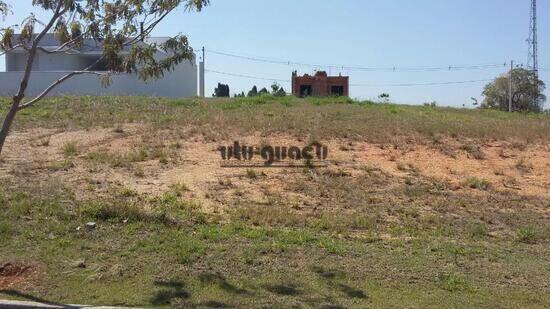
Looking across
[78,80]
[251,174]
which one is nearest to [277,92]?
[78,80]

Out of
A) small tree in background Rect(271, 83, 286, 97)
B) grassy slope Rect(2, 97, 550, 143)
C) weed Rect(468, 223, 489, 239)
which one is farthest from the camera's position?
small tree in background Rect(271, 83, 286, 97)

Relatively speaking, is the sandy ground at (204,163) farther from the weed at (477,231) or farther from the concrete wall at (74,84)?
the concrete wall at (74,84)

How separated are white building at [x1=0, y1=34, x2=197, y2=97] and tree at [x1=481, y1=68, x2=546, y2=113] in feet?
102

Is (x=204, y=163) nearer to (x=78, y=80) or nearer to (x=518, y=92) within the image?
(x=78, y=80)

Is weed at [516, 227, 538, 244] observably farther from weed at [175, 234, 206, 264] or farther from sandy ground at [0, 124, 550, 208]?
weed at [175, 234, 206, 264]

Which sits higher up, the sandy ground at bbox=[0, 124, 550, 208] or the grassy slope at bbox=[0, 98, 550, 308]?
the sandy ground at bbox=[0, 124, 550, 208]

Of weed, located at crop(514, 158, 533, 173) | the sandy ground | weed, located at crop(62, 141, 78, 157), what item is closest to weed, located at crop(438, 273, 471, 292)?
the sandy ground

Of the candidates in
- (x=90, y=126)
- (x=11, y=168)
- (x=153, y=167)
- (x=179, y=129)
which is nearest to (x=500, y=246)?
(x=153, y=167)

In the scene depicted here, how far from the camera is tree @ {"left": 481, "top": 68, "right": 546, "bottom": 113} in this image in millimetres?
57719

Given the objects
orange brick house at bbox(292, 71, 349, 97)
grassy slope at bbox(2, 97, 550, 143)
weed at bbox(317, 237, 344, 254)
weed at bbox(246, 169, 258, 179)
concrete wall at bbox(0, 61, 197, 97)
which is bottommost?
weed at bbox(317, 237, 344, 254)

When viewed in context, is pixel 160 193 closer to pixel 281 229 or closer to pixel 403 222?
pixel 281 229

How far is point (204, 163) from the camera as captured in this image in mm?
11484

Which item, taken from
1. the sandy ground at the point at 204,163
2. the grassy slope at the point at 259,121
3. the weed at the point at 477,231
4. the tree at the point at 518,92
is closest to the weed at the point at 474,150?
the sandy ground at the point at 204,163

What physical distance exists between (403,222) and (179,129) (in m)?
7.89
